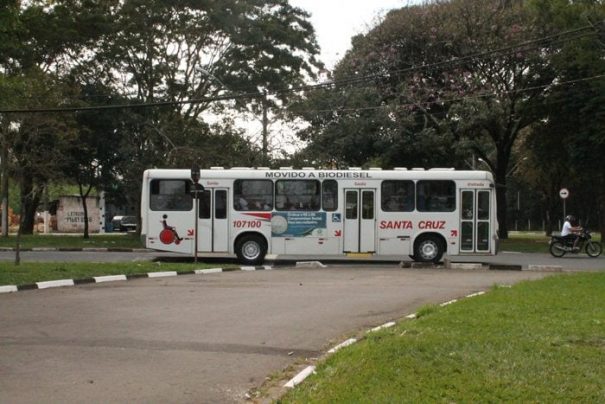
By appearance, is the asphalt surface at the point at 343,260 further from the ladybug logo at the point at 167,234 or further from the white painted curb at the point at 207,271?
the white painted curb at the point at 207,271

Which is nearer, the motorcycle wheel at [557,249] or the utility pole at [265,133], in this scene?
the motorcycle wheel at [557,249]

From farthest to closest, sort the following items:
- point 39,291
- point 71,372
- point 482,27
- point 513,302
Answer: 1. point 482,27
2. point 39,291
3. point 513,302
4. point 71,372

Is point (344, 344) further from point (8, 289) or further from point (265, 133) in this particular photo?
point (265, 133)

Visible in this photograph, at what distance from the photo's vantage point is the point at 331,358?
6.90 metres

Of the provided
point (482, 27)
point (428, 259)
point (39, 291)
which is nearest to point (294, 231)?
point (428, 259)

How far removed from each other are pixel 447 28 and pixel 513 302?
22.8 m

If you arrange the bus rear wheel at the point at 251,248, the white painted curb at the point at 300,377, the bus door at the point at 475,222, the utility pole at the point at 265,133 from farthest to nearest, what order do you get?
the utility pole at the point at 265,133
the bus rear wheel at the point at 251,248
the bus door at the point at 475,222
the white painted curb at the point at 300,377

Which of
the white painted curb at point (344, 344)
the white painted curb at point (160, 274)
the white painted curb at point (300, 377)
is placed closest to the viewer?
the white painted curb at point (300, 377)

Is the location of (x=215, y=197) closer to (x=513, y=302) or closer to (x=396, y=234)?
(x=396, y=234)

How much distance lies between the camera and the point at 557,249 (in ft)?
81.7

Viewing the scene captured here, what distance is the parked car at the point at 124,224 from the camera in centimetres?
6072

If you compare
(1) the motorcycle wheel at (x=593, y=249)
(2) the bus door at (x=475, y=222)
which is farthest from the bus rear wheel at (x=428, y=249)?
(1) the motorcycle wheel at (x=593, y=249)

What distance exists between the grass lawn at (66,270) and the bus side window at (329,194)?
4423 mm

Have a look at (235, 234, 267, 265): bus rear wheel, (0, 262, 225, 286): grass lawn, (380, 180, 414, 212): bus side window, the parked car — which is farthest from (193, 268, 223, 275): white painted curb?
the parked car
